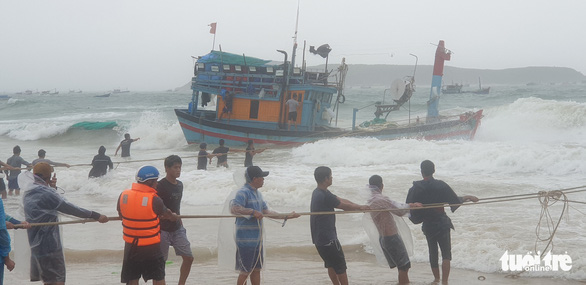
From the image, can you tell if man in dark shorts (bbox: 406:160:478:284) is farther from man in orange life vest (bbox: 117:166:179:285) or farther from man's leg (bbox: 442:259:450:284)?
man in orange life vest (bbox: 117:166:179:285)

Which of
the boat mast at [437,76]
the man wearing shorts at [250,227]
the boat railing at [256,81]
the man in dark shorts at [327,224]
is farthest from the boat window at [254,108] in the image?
the man wearing shorts at [250,227]

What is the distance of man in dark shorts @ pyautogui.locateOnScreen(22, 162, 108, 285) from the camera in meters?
5.12

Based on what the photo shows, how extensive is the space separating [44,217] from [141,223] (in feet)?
3.52

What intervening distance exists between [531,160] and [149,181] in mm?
12708

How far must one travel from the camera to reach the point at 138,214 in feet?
15.5

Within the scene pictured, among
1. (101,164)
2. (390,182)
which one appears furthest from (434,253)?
(101,164)

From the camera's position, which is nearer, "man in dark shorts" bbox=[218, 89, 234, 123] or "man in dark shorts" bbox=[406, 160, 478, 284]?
"man in dark shorts" bbox=[406, 160, 478, 284]

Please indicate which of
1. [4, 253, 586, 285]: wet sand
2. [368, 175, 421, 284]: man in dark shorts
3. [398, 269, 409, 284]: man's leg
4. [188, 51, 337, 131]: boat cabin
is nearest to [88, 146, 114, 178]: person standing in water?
[4, 253, 586, 285]: wet sand

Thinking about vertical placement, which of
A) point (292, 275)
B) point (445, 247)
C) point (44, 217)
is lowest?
point (292, 275)

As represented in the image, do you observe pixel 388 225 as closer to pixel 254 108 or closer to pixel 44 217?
pixel 44 217

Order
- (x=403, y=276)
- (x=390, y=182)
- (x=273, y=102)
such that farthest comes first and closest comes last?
(x=273, y=102)
(x=390, y=182)
(x=403, y=276)

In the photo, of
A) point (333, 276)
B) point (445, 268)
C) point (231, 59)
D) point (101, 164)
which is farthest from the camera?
point (231, 59)

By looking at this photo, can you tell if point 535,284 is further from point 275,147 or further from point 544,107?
point 544,107

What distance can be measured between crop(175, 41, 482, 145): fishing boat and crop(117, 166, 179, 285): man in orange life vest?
1579 cm
